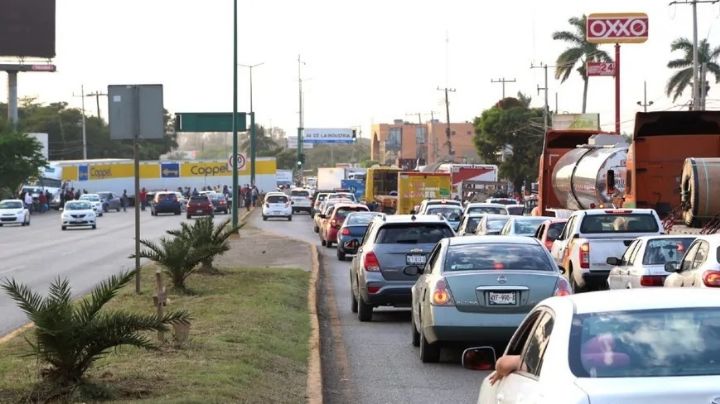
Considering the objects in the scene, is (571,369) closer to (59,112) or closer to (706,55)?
(706,55)

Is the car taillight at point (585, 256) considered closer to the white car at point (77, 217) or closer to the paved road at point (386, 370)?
the paved road at point (386, 370)

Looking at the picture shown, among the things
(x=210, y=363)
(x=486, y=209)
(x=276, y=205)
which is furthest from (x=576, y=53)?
(x=210, y=363)

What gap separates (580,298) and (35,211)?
303 ft

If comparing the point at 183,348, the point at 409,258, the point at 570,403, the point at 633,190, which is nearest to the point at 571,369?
the point at 570,403

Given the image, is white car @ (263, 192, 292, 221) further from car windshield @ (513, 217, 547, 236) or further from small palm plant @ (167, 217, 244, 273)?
small palm plant @ (167, 217, 244, 273)

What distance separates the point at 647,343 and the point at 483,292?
28.7 feet

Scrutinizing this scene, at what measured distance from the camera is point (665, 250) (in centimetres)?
2028

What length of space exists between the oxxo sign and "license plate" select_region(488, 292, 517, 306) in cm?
6410

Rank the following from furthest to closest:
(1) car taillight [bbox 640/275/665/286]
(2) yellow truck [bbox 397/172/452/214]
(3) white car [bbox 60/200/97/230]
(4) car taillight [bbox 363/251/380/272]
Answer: (2) yellow truck [bbox 397/172/452/214] < (3) white car [bbox 60/200/97/230] < (4) car taillight [bbox 363/251/380/272] < (1) car taillight [bbox 640/275/665/286]

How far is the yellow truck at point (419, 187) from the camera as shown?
6625 cm

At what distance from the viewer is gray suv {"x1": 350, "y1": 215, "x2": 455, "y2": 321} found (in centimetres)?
2025

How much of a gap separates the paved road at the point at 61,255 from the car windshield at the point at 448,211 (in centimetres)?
1011

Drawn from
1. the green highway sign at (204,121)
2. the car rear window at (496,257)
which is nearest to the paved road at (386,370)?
the car rear window at (496,257)

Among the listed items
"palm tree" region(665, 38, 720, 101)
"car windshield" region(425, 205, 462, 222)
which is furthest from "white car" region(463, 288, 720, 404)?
"palm tree" region(665, 38, 720, 101)
